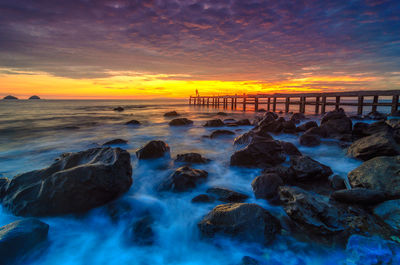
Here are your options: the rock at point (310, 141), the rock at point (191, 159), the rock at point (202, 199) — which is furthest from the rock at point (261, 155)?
the rock at point (310, 141)

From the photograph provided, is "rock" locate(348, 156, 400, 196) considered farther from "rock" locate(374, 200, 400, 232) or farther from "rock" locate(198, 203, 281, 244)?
"rock" locate(198, 203, 281, 244)

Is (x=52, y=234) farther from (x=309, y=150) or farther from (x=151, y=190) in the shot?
(x=309, y=150)

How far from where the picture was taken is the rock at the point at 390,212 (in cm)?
293

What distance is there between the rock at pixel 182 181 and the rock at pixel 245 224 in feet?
4.70

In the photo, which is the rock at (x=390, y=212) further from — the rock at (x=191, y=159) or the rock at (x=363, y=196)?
the rock at (x=191, y=159)

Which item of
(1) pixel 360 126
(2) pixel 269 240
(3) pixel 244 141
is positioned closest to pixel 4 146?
(3) pixel 244 141

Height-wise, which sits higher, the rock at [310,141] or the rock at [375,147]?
the rock at [375,147]

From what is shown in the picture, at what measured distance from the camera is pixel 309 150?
7.61m

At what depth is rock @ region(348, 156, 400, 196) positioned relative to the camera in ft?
11.5

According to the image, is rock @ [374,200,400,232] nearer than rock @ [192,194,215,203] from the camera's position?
Yes

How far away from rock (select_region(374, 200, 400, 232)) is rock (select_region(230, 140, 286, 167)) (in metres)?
2.69

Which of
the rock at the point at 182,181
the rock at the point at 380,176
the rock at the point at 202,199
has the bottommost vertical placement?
the rock at the point at 202,199

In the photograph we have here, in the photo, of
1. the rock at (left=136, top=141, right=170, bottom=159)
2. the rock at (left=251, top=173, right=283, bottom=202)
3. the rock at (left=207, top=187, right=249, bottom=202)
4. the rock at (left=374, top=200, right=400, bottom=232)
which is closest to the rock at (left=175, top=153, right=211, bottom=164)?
the rock at (left=136, top=141, right=170, bottom=159)

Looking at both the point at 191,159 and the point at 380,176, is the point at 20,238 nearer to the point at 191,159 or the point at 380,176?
the point at 191,159
